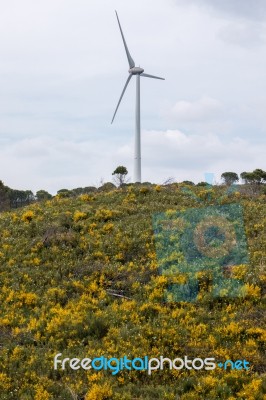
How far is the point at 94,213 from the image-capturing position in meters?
24.6

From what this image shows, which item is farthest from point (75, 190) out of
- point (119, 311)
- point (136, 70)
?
point (119, 311)

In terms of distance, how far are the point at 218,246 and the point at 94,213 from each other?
7828mm

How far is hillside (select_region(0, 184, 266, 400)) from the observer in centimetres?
1088

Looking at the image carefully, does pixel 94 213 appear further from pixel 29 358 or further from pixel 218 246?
pixel 29 358

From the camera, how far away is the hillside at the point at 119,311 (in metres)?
10.9

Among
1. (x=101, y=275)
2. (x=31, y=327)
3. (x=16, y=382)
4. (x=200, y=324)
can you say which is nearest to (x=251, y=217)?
(x=101, y=275)

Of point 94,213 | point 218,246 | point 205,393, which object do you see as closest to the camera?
point 205,393

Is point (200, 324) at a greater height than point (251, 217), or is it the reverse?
point (251, 217)

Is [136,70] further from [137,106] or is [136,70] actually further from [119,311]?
[119,311]

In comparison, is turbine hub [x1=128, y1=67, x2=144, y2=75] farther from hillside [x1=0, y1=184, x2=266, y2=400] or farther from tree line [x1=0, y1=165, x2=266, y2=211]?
hillside [x1=0, y1=184, x2=266, y2=400]

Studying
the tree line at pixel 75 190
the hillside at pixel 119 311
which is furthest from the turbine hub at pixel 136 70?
the hillside at pixel 119 311

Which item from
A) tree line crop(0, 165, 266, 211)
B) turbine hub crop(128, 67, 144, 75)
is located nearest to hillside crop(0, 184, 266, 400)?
tree line crop(0, 165, 266, 211)

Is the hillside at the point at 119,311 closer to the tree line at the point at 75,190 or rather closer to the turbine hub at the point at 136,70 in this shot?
the tree line at the point at 75,190

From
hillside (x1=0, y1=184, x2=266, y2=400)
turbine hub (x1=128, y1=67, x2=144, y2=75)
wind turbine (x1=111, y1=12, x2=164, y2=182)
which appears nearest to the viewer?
hillside (x1=0, y1=184, x2=266, y2=400)
